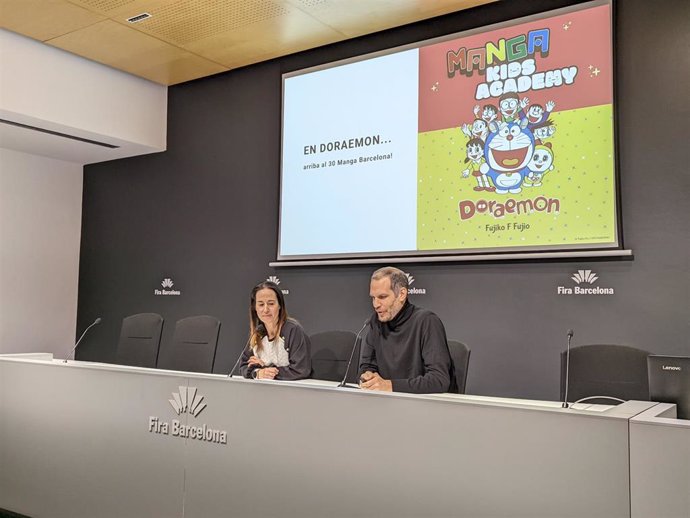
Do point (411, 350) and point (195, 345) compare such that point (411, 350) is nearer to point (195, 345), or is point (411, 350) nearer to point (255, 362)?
point (255, 362)

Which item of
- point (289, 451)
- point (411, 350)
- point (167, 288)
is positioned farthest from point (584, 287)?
point (167, 288)

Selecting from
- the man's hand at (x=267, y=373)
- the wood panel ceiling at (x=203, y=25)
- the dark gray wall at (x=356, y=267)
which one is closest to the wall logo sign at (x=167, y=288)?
the dark gray wall at (x=356, y=267)

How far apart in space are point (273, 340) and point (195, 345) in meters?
0.64

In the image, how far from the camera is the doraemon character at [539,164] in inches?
149

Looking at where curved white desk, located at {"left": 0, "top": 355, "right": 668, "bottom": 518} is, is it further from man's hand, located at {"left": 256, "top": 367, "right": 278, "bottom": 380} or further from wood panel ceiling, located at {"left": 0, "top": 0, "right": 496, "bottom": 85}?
wood panel ceiling, located at {"left": 0, "top": 0, "right": 496, "bottom": 85}

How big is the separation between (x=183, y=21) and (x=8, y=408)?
8.59 ft

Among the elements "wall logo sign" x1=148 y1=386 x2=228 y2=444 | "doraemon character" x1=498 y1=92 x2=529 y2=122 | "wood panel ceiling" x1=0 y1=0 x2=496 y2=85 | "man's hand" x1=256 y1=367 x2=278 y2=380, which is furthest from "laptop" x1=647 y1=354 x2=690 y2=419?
"wood panel ceiling" x1=0 y1=0 x2=496 y2=85

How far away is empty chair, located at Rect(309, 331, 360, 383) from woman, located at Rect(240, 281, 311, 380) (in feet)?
0.64

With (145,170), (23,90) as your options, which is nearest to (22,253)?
(145,170)

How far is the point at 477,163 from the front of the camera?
401 centimetres

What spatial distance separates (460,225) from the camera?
13.3 feet

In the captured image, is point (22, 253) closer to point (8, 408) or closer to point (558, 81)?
point (8, 408)

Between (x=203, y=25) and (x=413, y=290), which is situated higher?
(x=203, y=25)

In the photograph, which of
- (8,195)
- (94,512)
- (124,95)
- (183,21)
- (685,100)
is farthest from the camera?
(8,195)
